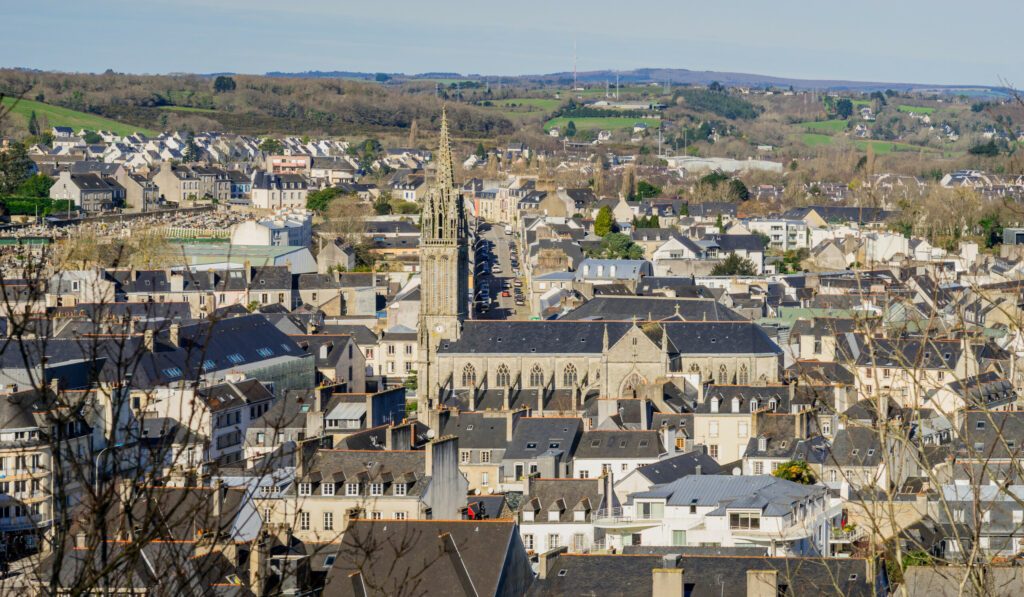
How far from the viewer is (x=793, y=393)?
169 ft

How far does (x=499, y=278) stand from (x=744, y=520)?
2656 inches

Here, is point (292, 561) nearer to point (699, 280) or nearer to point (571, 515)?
point (571, 515)

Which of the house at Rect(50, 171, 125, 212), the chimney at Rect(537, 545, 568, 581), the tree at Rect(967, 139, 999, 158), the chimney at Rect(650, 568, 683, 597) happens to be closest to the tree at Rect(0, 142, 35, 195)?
the house at Rect(50, 171, 125, 212)

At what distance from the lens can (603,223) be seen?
366 feet

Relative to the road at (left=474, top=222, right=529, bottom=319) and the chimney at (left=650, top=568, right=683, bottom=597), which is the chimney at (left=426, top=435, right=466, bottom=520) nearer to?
the chimney at (left=650, top=568, right=683, bottom=597)

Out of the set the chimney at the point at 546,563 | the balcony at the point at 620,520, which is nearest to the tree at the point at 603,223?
the balcony at the point at 620,520

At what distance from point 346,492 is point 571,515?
4953 millimetres

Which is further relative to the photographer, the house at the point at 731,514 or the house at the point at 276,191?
the house at the point at 276,191

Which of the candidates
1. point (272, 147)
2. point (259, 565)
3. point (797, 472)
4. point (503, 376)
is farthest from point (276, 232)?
point (259, 565)

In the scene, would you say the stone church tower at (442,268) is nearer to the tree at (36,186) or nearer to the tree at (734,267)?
the tree at (734,267)

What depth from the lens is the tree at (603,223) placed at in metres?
111

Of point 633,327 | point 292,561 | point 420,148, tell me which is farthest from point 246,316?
point 420,148

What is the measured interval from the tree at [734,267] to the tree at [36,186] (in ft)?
165

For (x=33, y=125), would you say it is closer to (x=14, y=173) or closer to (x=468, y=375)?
(x=14, y=173)
